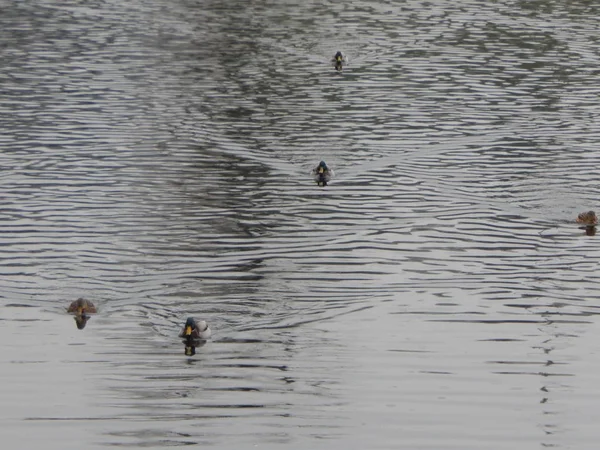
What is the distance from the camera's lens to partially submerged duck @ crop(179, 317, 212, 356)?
27.5 metres

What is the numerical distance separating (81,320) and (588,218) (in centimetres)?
1495

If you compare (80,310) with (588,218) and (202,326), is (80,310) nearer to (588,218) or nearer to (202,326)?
(202,326)

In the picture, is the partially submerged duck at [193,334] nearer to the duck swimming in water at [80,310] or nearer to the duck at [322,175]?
the duck swimming in water at [80,310]

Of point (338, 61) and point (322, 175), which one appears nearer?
point (322, 175)

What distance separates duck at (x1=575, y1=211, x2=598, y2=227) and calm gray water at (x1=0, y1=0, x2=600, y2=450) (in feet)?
1.23

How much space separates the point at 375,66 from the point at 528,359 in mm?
38324

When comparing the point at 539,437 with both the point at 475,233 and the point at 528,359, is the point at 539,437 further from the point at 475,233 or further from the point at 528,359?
the point at 475,233

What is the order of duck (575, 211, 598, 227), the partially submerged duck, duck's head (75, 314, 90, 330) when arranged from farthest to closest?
duck (575, 211, 598, 227) < duck's head (75, 314, 90, 330) < the partially submerged duck

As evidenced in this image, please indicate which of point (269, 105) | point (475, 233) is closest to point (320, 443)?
point (475, 233)

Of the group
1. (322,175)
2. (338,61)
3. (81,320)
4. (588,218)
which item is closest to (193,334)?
(81,320)

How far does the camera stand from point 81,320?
2917cm

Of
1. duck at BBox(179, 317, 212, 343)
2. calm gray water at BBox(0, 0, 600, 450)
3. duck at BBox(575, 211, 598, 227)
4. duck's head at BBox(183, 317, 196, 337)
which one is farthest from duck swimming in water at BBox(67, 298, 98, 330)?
duck at BBox(575, 211, 598, 227)

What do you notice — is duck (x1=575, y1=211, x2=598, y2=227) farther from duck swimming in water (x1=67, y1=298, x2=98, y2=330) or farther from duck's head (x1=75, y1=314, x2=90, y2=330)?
duck's head (x1=75, y1=314, x2=90, y2=330)

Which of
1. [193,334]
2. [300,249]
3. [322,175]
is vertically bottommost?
[322,175]
